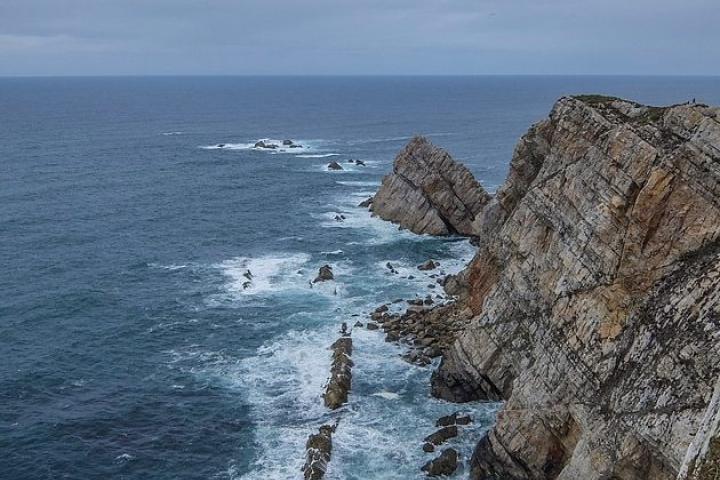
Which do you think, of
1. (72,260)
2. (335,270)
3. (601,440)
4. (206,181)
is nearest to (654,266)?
(601,440)

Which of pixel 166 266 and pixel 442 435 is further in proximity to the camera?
pixel 166 266

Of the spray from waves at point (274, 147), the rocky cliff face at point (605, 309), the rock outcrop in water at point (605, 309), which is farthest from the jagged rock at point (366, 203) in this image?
the spray from waves at point (274, 147)

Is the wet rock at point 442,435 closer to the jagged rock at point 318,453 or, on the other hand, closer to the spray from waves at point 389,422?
the spray from waves at point 389,422

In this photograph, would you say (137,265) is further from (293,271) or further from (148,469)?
(148,469)

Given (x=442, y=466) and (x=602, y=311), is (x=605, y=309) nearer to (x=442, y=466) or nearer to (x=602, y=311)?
(x=602, y=311)

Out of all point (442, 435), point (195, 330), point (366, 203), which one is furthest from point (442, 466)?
point (366, 203)

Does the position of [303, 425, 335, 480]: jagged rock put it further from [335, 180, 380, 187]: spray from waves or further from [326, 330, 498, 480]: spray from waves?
[335, 180, 380, 187]: spray from waves
